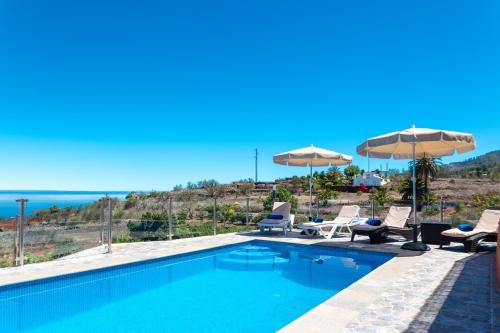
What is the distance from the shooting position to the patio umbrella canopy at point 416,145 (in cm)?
706

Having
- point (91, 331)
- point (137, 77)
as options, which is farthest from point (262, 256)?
point (137, 77)

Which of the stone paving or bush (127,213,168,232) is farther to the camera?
bush (127,213,168,232)

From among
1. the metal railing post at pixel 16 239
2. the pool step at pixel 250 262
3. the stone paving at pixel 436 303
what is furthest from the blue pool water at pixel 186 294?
the metal railing post at pixel 16 239

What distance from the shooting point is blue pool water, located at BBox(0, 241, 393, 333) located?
4246mm

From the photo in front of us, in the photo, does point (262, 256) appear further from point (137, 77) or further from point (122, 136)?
point (122, 136)

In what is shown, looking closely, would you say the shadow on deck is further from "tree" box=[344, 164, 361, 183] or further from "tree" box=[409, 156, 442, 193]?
"tree" box=[344, 164, 361, 183]

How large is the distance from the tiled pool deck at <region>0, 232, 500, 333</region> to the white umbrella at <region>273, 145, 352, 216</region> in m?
3.05

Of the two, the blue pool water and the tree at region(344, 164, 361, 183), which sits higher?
the tree at region(344, 164, 361, 183)

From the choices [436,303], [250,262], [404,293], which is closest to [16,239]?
[250,262]

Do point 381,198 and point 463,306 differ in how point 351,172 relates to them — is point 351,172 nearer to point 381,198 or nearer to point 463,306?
point 381,198

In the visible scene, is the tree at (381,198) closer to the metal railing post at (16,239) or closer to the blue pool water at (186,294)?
the blue pool water at (186,294)

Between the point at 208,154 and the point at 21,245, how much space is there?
33.5 metres

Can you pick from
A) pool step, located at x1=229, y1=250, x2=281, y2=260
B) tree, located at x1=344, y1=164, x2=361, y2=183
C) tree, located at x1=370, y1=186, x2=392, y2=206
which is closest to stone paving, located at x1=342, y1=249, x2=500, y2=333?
pool step, located at x1=229, y1=250, x2=281, y2=260

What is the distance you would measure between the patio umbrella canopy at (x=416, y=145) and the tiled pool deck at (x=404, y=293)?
157 cm
